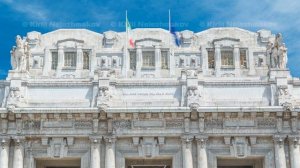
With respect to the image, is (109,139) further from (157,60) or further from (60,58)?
(60,58)

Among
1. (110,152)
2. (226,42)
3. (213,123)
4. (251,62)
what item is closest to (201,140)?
(213,123)

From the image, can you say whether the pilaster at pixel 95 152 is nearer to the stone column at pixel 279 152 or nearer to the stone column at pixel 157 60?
the stone column at pixel 279 152

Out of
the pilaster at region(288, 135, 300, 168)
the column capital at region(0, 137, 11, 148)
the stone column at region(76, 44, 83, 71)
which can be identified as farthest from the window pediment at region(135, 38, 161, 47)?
the pilaster at region(288, 135, 300, 168)

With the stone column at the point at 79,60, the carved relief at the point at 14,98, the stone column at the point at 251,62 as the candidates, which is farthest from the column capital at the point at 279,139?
the stone column at the point at 79,60

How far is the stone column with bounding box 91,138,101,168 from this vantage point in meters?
36.5

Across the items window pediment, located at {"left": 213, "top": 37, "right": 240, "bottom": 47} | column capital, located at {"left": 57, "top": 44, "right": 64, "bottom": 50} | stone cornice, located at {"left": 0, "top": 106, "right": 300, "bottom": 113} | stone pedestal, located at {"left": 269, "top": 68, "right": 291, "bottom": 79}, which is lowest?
stone cornice, located at {"left": 0, "top": 106, "right": 300, "bottom": 113}

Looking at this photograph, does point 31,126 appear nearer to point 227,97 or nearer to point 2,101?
point 2,101

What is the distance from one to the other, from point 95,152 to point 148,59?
22.3 m

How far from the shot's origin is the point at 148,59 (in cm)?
5784

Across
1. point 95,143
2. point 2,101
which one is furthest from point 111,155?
point 2,101

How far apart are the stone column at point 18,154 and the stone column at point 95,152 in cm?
432

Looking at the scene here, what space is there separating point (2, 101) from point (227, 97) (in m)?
14.4

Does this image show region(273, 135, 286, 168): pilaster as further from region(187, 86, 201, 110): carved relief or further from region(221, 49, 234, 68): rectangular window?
region(221, 49, 234, 68): rectangular window

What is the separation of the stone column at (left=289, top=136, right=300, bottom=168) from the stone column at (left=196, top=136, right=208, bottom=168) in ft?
17.2
